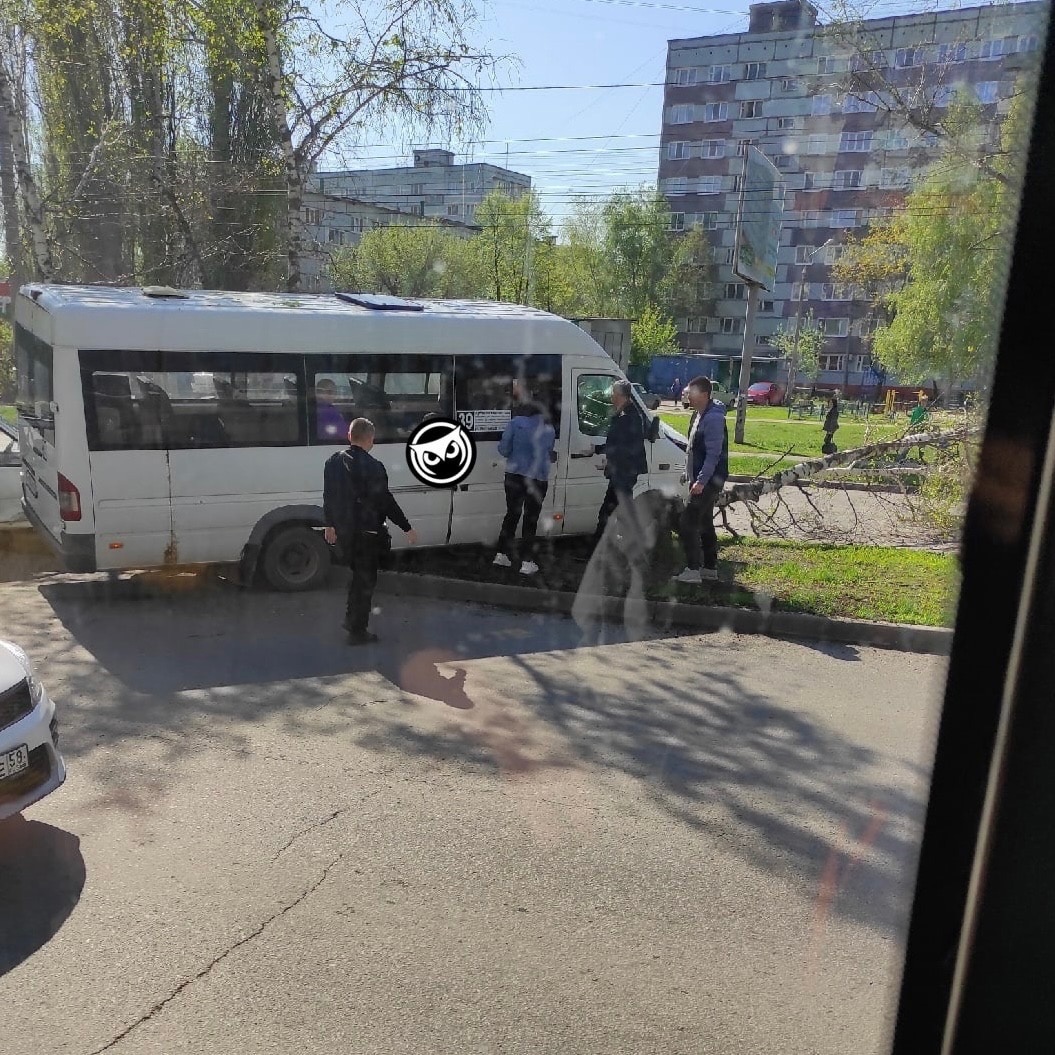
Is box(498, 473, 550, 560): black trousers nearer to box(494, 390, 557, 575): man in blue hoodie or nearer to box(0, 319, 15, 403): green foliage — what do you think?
box(494, 390, 557, 575): man in blue hoodie

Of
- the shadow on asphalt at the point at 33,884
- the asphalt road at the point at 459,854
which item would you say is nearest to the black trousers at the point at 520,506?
the asphalt road at the point at 459,854

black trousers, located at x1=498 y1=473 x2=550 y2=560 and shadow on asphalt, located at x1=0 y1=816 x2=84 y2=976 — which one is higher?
black trousers, located at x1=498 y1=473 x2=550 y2=560

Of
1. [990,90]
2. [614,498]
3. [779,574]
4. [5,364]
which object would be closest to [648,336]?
[5,364]

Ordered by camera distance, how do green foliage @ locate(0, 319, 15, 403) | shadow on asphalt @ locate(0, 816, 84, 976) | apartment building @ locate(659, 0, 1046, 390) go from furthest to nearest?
apartment building @ locate(659, 0, 1046, 390) → green foliage @ locate(0, 319, 15, 403) → shadow on asphalt @ locate(0, 816, 84, 976)

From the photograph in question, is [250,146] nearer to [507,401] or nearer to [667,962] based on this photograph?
[507,401]

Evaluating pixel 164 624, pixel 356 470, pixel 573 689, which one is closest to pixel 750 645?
pixel 573 689

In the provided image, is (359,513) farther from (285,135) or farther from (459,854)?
(285,135)

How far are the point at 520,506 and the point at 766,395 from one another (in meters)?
44.5

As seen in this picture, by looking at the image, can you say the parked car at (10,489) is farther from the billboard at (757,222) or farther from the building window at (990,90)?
the billboard at (757,222)

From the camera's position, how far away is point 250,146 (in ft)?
67.1

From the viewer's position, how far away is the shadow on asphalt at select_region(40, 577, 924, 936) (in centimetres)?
439

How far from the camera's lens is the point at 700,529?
860cm

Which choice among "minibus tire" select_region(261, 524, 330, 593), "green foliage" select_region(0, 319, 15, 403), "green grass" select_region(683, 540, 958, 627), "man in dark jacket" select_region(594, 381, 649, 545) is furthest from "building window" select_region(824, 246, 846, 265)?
"minibus tire" select_region(261, 524, 330, 593)

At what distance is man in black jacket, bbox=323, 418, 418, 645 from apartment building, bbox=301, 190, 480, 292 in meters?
8.45
